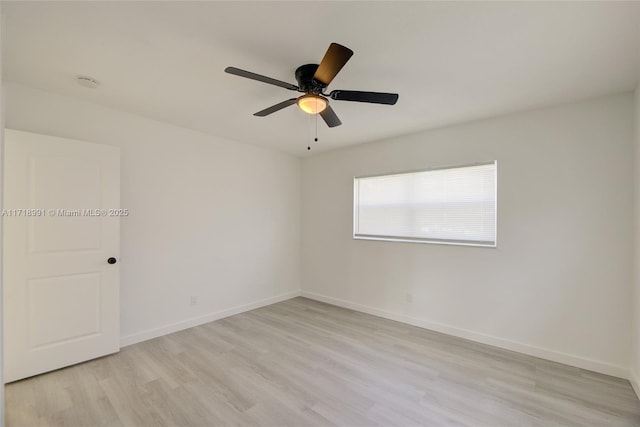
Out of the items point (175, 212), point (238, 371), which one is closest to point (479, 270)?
point (238, 371)

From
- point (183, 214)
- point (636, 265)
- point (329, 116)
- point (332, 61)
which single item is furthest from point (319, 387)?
point (636, 265)

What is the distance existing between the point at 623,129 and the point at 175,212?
4.58m

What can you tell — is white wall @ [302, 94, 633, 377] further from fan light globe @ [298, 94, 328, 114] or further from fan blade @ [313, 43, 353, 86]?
fan blade @ [313, 43, 353, 86]

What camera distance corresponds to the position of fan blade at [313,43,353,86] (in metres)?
1.48

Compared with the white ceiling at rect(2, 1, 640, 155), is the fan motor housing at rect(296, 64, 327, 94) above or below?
below

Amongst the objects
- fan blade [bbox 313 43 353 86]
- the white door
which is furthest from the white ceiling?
the white door

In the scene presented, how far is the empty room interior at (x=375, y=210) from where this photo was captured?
174 cm

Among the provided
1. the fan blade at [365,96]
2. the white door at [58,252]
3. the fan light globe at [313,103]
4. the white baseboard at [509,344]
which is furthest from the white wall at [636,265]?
the white door at [58,252]

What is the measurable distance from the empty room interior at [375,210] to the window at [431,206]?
28 millimetres

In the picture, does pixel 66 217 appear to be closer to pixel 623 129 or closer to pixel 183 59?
pixel 183 59

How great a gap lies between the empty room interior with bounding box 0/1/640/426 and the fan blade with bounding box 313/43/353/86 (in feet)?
0.06

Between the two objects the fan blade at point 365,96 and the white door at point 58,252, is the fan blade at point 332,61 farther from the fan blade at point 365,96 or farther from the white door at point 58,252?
the white door at point 58,252

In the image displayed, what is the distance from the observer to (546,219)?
2.69 metres

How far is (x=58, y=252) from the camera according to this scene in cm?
244
